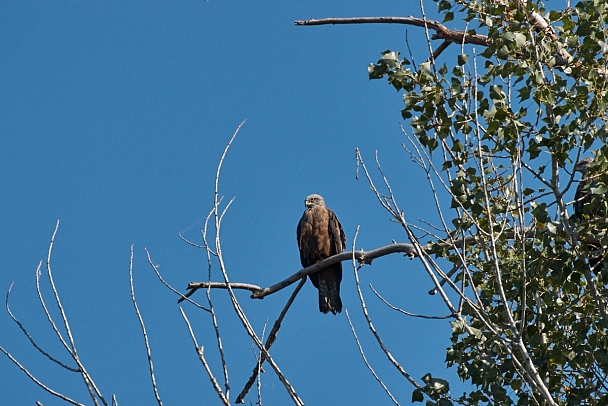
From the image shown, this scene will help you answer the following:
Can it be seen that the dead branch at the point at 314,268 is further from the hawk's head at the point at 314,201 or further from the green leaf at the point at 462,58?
the hawk's head at the point at 314,201

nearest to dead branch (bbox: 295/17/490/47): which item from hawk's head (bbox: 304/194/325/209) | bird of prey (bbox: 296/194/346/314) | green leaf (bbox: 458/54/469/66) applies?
green leaf (bbox: 458/54/469/66)

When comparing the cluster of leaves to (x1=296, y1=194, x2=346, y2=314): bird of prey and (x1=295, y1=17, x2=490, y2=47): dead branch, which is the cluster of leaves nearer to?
(x1=295, y1=17, x2=490, y2=47): dead branch

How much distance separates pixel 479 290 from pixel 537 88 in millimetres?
1145

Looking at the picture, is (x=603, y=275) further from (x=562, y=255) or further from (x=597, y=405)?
(x=597, y=405)

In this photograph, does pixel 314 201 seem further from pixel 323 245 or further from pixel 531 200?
pixel 531 200

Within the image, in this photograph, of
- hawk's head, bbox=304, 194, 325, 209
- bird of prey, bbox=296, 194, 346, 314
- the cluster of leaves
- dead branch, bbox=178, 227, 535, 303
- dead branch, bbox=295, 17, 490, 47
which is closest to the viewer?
the cluster of leaves

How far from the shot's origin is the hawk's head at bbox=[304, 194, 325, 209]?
9.37 metres

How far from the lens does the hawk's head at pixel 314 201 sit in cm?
937

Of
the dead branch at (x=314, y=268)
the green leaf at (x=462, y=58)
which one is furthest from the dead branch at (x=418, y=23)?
the green leaf at (x=462, y=58)

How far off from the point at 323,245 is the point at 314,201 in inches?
30.2

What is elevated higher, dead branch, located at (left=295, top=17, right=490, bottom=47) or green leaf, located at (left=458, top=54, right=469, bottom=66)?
dead branch, located at (left=295, top=17, right=490, bottom=47)

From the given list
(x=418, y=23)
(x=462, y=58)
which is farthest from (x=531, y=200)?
(x=418, y=23)

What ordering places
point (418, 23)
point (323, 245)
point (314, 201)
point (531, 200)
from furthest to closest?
1. point (314, 201)
2. point (323, 245)
3. point (418, 23)
4. point (531, 200)

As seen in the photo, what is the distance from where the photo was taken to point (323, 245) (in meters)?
8.78
